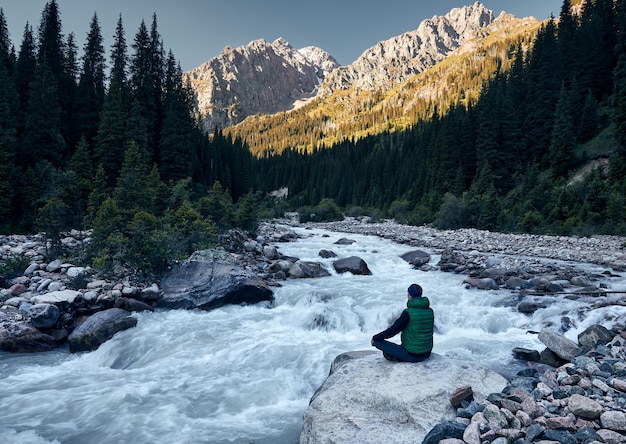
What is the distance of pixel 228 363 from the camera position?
33.6 ft

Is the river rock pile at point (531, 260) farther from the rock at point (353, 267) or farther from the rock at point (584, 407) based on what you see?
the rock at point (584, 407)

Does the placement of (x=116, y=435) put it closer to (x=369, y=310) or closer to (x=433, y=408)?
(x=433, y=408)

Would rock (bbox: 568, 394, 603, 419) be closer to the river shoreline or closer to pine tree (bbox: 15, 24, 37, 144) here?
the river shoreline

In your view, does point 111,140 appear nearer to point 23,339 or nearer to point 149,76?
point 149,76

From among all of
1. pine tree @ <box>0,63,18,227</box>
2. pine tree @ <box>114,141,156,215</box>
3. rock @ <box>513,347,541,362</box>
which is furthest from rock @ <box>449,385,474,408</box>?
pine tree @ <box>0,63,18,227</box>

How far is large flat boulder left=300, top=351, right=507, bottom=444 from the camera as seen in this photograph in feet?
16.1

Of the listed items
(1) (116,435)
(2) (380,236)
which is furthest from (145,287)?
(2) (380,236)

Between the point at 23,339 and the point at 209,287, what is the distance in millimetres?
6250

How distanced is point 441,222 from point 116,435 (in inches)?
1531

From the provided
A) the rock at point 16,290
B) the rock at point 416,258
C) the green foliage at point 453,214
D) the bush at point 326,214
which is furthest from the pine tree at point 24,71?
the bush at point 326,214

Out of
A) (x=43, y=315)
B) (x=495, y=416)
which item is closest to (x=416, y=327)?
(x=495, y=416)

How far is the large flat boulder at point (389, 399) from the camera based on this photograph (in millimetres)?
4902

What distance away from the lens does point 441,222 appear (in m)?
40.8

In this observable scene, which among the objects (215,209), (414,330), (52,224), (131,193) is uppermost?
(131,193)
